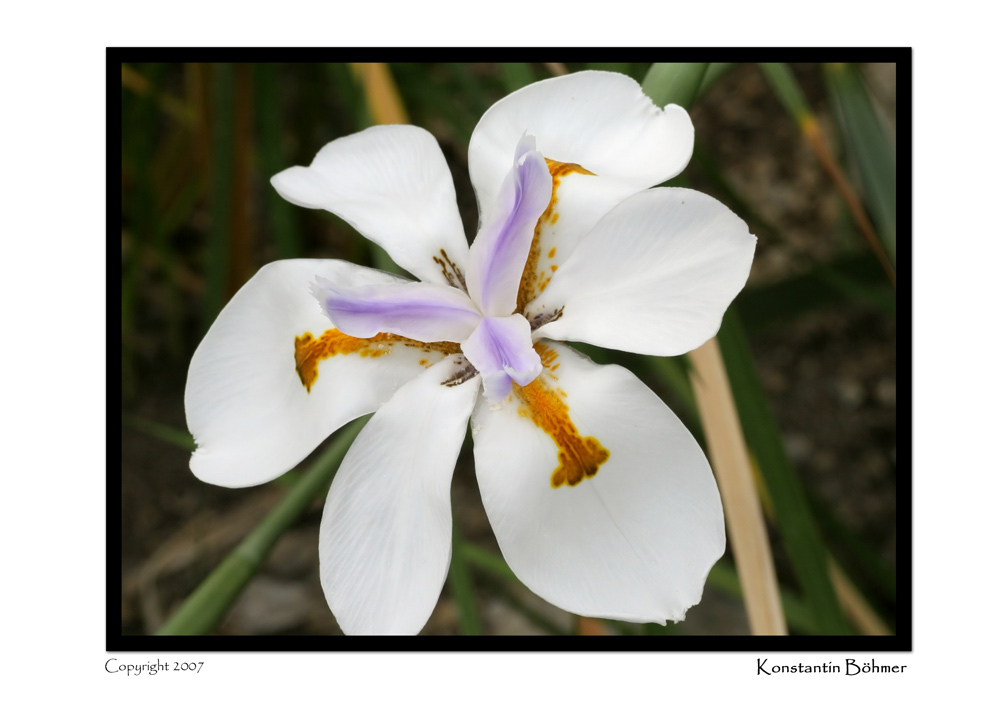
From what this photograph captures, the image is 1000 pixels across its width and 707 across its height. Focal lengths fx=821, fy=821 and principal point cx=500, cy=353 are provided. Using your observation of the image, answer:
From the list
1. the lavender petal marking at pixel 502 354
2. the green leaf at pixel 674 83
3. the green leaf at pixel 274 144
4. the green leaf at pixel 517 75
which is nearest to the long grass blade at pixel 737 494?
the green leaf at pixel 674 83

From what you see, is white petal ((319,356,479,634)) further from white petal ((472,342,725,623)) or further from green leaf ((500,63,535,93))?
green leaf ((500,63,535,93))

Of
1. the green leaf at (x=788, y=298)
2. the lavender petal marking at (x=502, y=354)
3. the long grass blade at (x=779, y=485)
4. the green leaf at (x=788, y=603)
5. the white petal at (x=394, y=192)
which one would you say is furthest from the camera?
the green leaf at (x=788, y=298)

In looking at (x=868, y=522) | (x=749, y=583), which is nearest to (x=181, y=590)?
(x=749, y=583)

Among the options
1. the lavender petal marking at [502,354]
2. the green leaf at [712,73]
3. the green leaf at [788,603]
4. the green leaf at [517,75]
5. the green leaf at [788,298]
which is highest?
the green leaf at [517,75]

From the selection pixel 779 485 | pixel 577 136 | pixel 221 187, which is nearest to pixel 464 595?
pixel 779 485

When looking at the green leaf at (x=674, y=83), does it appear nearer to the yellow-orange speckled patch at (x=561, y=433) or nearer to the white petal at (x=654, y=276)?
the white petal at (x=654, y=276)

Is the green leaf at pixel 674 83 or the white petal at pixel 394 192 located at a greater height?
the green leaf at pixel 674 83
